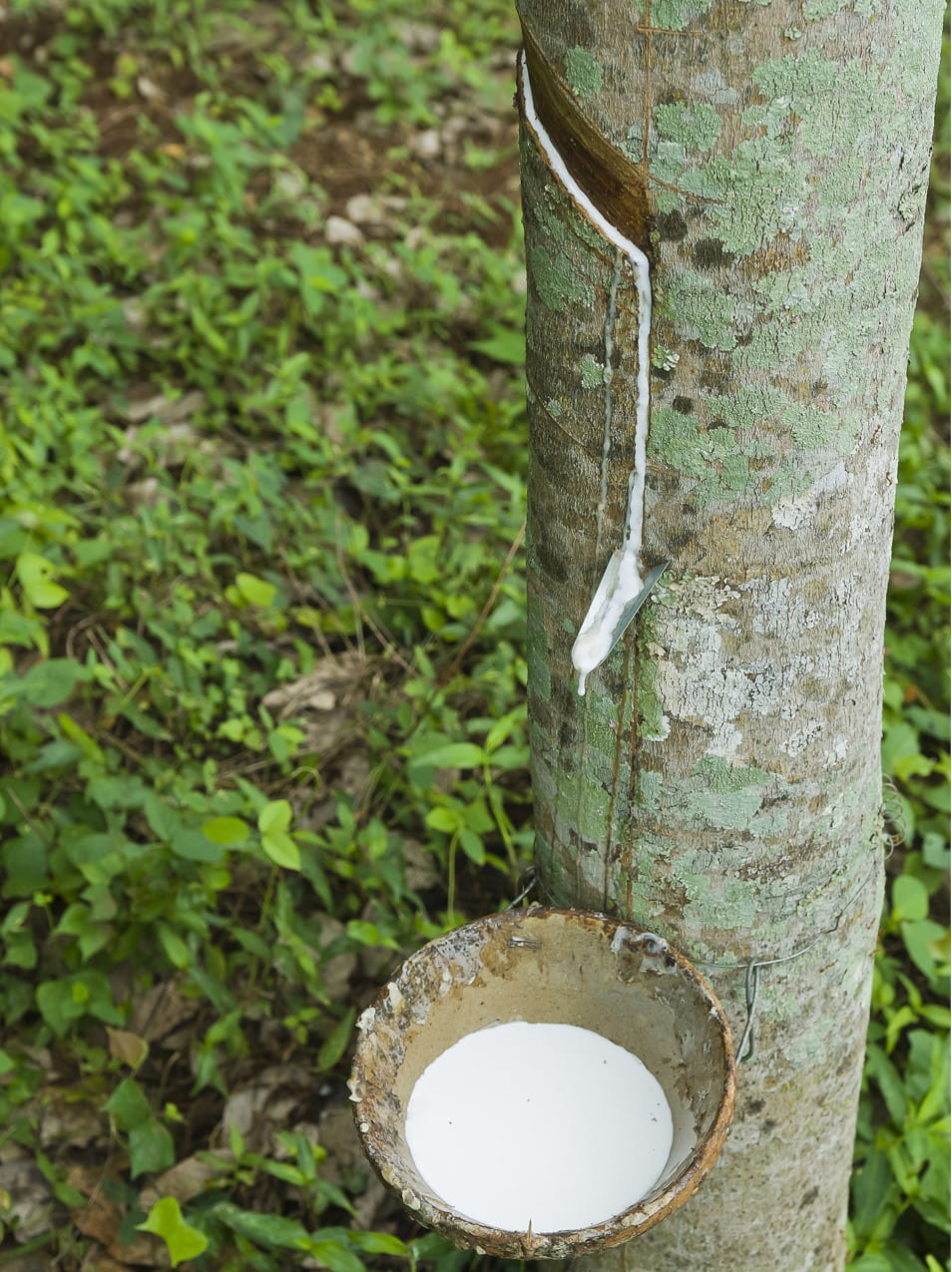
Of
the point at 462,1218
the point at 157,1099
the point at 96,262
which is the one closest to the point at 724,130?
the point at 462,1218

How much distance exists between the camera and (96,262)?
362 cm

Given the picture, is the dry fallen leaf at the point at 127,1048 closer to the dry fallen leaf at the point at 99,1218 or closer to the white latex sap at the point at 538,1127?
the dry fallen leaf at the point at 99,1218

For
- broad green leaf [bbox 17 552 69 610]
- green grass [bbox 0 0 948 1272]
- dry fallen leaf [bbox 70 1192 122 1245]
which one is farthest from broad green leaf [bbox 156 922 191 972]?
broad green leaf [bbox 17 552 69 610]

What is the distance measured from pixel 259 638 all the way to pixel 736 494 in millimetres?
1756

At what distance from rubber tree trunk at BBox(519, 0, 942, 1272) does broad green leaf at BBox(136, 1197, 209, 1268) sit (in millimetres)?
563

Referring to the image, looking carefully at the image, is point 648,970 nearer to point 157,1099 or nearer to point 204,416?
point 157,1099

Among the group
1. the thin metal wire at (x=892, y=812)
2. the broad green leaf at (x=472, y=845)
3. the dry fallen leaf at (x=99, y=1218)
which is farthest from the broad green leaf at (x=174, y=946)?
the thin metal wire at (x=892, y=812)

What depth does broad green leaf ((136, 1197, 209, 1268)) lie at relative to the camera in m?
1.77

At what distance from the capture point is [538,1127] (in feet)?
4.90

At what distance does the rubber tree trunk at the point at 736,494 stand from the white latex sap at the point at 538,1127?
0.18 metres

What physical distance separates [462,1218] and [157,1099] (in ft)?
3.45

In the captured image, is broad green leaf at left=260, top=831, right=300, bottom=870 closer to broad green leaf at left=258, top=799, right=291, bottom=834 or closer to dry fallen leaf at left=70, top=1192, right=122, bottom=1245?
broad green leaf at left=258, top=799, right=291, bottom=834

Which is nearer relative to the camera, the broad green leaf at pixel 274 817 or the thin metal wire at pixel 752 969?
the thin metal wire at pixel 752 969

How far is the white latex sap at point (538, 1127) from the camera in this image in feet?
4.67
